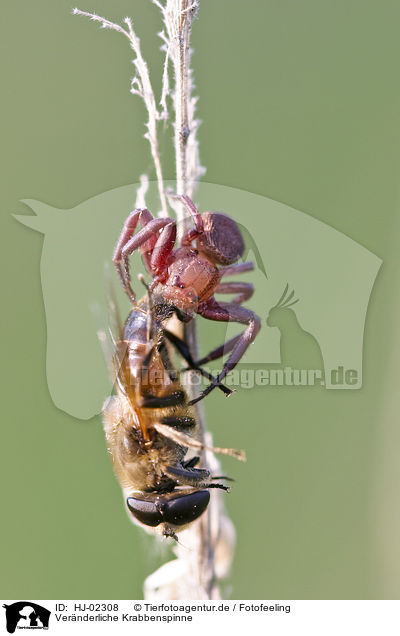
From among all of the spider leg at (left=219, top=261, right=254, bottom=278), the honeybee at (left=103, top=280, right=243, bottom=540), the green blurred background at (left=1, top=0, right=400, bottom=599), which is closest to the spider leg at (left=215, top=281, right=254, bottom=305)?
the spider leg at (left=219, top=261, right=254, bottom=278)

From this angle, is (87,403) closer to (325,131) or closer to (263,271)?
(263,271)

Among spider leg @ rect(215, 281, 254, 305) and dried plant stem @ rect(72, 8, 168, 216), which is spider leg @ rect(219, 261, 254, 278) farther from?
dried plant stem @ rect(72, 8, 168, 216)

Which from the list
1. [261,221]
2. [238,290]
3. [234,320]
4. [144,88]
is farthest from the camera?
[261,221]

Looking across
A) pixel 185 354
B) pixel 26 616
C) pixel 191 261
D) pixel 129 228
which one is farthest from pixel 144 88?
pixel 26 616

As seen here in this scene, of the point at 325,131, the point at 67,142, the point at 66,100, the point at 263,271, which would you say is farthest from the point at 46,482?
the point at 325,131

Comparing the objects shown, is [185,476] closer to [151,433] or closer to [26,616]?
[151,433]

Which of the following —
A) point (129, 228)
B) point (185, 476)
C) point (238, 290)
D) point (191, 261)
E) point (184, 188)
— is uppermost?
point (184, 188)
